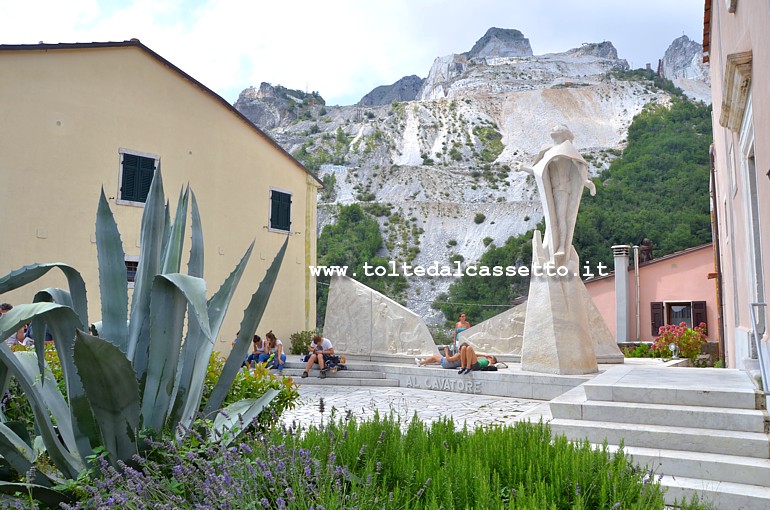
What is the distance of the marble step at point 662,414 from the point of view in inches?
182

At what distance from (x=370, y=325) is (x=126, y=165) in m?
6.37

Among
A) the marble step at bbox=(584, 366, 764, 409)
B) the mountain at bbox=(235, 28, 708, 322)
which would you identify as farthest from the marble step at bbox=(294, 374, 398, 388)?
the mountain at bbox=(235, 28, 708, 322)

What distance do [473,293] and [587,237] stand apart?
9564 mm

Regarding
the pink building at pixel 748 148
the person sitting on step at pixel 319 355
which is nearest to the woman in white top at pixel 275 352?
the person sitting on step at pixel 319 355

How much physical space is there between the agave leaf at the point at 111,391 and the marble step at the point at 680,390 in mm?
4139

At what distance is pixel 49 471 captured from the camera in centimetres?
303

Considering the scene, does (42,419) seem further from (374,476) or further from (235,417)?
(374,476)

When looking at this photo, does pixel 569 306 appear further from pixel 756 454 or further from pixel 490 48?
pixel 490 48

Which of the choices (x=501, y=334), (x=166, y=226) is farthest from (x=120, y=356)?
(x=501, y=334)

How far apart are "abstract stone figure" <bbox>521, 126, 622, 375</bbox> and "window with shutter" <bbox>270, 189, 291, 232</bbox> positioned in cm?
876

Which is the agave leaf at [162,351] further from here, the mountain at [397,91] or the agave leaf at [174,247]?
the mountain at [397,91]

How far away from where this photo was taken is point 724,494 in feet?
12.6

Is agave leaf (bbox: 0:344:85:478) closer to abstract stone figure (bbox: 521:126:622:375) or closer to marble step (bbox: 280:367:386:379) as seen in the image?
abstract stone figure (bbox: 521:126:622:375)

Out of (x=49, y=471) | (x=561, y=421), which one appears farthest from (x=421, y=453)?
(x=561, y=421)
